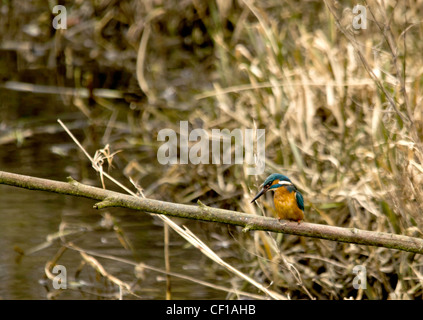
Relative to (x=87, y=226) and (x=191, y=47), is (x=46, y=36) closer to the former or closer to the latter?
(x=191, y=47)

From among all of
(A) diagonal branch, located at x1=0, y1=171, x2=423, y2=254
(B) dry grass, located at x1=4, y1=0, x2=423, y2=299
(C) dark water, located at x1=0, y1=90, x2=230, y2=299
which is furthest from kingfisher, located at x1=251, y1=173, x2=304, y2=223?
(C) dark water, located at x1=0, y1=90, x2=230, y2=299

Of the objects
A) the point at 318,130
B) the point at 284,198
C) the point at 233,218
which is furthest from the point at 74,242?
the point at 233,218

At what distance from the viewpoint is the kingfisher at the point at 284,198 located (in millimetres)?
2734

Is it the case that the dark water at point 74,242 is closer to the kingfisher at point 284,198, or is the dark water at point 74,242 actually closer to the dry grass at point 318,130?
the dry grass at point 318,130

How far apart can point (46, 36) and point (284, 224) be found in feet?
20.4

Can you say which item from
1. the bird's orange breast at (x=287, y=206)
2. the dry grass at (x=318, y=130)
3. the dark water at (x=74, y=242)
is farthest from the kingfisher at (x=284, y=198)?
the dark water at (x=74, y=242)

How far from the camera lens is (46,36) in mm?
8320

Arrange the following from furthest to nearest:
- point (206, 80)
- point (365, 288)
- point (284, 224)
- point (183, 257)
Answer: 1. point (206, 80)
2. point (183, 257)
3. point (365, 288)
4. point (284, 224)

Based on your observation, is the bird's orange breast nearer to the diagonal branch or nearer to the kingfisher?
the kingfisher

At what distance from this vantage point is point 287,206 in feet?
9.04

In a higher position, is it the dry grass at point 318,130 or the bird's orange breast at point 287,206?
the dry grass at point 318,130

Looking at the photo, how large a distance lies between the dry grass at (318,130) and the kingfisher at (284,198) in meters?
0.28

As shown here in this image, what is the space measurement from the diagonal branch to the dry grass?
494mm

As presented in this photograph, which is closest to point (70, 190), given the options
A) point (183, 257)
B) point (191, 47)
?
point (183, 257)
